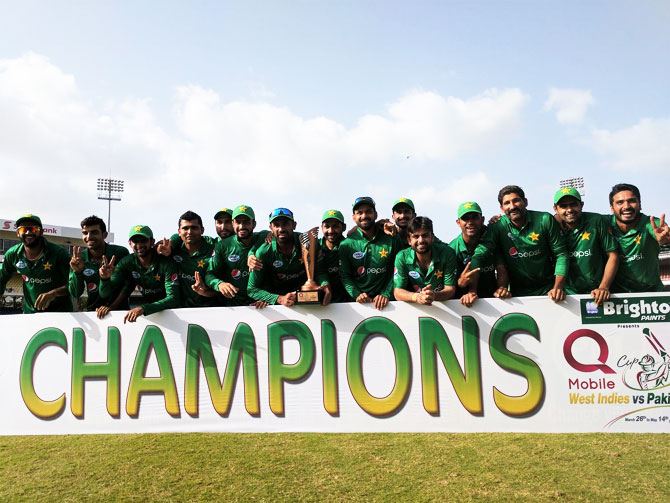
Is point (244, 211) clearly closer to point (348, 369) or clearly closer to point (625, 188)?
point (348, 369)

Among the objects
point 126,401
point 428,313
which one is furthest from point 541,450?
point 126,401

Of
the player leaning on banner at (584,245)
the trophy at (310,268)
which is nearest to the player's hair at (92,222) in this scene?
the trophy at (310,268)

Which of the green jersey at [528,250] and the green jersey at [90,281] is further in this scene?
the green jersey at [90,281]

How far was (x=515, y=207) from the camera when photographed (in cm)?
515

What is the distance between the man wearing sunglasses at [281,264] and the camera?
5398 mm

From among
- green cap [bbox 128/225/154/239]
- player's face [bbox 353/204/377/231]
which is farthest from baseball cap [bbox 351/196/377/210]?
green cap [bbox 128/225/154/239]

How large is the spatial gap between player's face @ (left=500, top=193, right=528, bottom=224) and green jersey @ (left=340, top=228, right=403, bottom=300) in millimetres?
1291

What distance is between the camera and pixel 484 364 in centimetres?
469

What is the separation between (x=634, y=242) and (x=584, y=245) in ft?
1.64

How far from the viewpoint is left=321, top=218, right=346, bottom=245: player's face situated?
5.79 metres

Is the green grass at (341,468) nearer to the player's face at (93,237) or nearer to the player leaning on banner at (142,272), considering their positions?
the player leaning on banner at (142,272)

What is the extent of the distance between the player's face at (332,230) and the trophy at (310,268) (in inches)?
11.1

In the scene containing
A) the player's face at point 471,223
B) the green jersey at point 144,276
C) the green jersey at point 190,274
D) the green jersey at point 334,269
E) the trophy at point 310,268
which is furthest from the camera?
the green jersey at point 190,274

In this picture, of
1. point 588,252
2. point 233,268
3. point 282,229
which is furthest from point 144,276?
point 588,252
